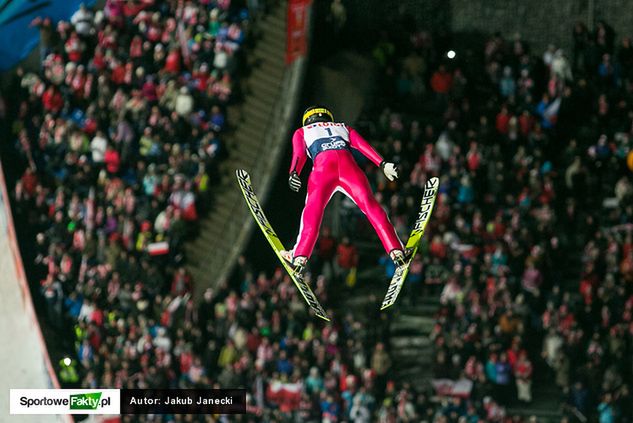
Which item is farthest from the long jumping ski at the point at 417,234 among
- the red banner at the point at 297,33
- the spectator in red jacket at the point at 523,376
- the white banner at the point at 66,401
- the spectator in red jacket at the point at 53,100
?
the spectator in red jacket at the point at 53,100

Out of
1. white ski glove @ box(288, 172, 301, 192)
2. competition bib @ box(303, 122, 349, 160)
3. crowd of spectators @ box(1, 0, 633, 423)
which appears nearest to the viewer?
white ski glove @ box(288, 172, 301, 192)

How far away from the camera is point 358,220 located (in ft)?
77.8

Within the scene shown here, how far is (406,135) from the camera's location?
78.3ft

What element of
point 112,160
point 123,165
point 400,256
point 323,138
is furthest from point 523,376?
point 323,138

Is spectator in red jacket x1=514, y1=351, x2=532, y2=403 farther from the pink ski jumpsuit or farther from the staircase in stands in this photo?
the pink ski jumpsuit

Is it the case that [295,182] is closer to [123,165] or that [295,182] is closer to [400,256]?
[400,256]

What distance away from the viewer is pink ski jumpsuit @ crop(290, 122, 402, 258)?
44.3ft

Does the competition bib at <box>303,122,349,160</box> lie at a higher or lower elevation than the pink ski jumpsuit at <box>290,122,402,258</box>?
higher

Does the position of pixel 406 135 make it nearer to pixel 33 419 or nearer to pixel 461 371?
pixel 461 371

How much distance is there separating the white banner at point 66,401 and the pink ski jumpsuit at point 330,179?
34.0 ft

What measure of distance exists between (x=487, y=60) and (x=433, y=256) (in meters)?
4.11

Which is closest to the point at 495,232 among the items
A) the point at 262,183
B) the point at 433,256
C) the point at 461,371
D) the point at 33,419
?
the point at 433,256

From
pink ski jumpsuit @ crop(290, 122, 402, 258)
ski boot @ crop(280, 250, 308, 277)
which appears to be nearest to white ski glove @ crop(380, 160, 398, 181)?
pink ski jumpsuit @ crop(290, 122, 402, 258)

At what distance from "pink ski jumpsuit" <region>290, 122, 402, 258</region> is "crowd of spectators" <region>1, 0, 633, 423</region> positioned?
8.84m
